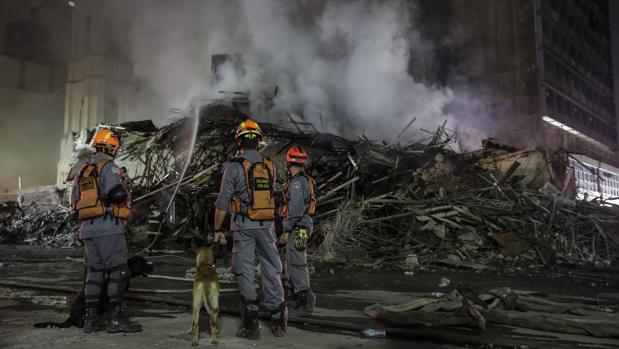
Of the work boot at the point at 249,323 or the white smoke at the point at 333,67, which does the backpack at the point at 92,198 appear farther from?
the white smoke at the point at 333,67

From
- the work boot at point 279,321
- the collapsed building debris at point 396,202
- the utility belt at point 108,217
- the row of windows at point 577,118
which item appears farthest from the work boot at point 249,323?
the row of windows at point 577,118

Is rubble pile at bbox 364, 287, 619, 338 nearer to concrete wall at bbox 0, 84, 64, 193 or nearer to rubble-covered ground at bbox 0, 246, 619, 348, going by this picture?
rubble-covered ground at bbox 0, 246, 619, 348

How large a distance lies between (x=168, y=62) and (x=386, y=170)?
1985 cm

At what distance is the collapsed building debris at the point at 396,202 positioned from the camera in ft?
31.7

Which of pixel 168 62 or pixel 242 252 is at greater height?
pixel 168 62

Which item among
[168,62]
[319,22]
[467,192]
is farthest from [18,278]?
[168,62]

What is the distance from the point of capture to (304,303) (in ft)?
15.5

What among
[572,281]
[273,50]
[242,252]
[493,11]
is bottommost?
[572,281]

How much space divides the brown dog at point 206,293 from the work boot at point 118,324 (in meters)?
0.61

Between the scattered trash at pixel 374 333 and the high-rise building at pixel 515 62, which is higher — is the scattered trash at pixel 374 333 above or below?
below

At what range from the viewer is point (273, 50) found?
62.6ft

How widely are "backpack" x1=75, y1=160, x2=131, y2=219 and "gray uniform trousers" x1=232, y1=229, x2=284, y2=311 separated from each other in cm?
97

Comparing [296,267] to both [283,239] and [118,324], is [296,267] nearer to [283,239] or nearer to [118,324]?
[283,239]

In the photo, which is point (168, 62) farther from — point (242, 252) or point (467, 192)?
point (242, 252)
